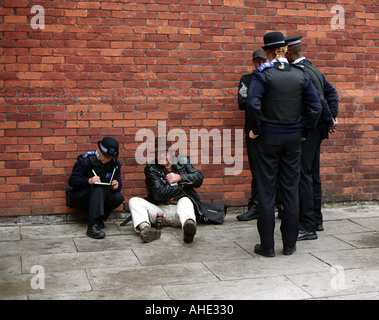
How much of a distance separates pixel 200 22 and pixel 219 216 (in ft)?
7.69

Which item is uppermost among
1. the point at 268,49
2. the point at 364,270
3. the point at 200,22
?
the point at 200,22

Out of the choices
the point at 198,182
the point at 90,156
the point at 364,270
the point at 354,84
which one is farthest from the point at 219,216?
the point at 354,84

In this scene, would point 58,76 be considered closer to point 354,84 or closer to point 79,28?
point 79,28

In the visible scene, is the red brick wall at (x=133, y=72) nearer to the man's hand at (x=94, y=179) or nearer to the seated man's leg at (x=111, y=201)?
the seated man's leg at (x=111, y=201)

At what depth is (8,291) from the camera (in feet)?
14.2

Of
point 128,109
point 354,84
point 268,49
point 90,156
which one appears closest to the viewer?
point 268,49

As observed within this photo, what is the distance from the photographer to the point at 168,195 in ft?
20.2

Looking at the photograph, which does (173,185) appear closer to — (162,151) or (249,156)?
(162,151)

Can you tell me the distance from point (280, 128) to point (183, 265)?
152cm

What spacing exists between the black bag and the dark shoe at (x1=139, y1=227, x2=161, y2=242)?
2.40 feet

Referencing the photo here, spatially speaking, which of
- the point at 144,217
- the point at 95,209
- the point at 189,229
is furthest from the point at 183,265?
the point at 95,209

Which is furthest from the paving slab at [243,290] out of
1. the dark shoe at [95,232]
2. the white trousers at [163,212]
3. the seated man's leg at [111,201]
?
the seated man's leg at [111,201]
